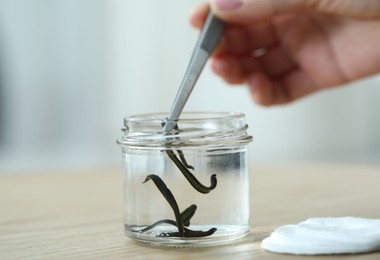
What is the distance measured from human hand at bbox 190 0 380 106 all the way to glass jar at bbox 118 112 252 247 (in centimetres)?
34

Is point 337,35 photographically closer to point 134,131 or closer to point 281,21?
point 281,21

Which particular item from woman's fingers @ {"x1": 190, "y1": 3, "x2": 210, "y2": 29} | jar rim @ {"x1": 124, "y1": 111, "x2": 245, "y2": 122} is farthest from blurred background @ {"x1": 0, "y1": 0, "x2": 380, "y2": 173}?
jar rim @ {"x1": 124, "y1": 111, "x2": 245, "y2": 122}

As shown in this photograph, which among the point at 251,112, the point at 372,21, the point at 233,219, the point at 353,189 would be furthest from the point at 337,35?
the point at 251,112

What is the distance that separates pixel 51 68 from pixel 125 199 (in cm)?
244

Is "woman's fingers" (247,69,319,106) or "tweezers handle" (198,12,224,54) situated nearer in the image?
"tweezers handle" (198,12,224,54)

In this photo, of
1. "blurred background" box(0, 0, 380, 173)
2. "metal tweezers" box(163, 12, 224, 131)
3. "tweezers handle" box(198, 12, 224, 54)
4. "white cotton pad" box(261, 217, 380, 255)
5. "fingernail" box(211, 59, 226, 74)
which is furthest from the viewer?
"blurred background" box(0, 0, 380, 173)

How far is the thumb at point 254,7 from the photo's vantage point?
3.84 feet

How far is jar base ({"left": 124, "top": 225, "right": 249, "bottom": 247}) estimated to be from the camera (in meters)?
0.88

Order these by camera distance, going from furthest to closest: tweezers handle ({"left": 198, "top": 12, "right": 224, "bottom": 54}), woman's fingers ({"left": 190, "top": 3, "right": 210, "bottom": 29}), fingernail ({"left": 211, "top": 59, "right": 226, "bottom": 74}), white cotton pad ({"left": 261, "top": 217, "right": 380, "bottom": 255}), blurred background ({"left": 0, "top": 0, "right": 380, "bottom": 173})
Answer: blurred background ({"left": 0, "top": 0, "right": 380, "bottom": 173})
fingernail ({"left": 211, "top": 59, "right": 226, "bottom": 74})
woman's fingers ({"left": 190, "top": 3, "right": 210, "bottom": 29})
tweezers handle ({"left": 198, "top": 12, "right": 224, "bottom": 54})
white cotton pad ({"left": 261, "top": 217, "right": 380, "bottom": 255})

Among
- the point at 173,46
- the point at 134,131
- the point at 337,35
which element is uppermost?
the point at 173,46

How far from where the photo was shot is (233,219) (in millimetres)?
920

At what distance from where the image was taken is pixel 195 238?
0.88 meters

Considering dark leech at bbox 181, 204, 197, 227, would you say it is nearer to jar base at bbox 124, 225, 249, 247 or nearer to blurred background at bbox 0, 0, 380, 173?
jar base at bbox 124, 225, 249, 247

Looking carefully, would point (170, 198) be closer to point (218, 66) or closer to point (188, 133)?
point (188, 133)
